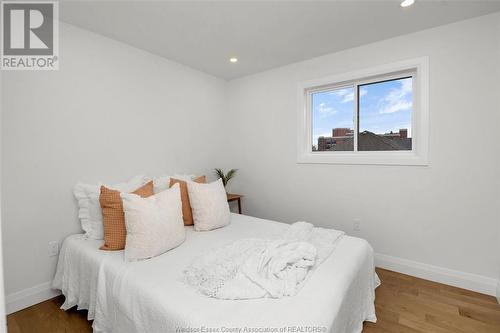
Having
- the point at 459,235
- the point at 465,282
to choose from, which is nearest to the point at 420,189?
the point at 459,235

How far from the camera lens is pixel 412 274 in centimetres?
248

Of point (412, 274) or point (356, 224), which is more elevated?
point (356, 224)

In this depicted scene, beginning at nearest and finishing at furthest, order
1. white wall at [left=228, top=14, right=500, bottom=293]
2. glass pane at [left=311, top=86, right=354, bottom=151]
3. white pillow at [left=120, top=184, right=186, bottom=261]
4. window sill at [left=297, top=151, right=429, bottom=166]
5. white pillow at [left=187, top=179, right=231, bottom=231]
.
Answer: white pillow at [left=120, top=184, right=186, bottom=261] < white wall at [left=228, top=14, right=500, bottom=293] < white pillow at [left=187, top=179, right=231, bottom=231] < window sill at [left=297, top=151, right=429, bottom=166] < glass pane at [left=311, top=86, right=354, bottom=151]

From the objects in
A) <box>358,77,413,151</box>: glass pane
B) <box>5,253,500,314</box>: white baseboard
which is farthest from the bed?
<box>358,77,413,151</box>: glass pane

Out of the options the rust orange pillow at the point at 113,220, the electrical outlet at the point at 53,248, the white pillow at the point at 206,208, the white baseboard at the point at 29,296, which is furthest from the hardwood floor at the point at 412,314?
the white pillow at the point at 206,208

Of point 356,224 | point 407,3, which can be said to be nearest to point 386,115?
point 407,3

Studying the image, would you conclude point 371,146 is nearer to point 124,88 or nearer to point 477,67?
point 477,67

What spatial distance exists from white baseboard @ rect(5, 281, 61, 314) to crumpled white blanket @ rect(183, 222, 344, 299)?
4.90 feet

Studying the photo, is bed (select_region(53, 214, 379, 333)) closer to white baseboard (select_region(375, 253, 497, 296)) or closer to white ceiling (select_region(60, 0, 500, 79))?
white baseboard (select_region(375, 253, 497, 296))

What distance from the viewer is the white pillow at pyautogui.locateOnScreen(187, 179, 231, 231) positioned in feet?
7.68

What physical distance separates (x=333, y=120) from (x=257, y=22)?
152cm

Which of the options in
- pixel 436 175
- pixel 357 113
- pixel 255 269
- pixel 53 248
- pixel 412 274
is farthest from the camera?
pixel 357 113

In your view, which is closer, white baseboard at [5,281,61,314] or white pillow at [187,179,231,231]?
white baseboard at [5,281,61,314]
